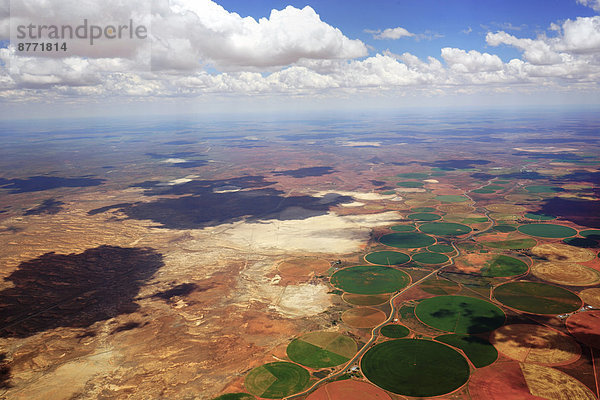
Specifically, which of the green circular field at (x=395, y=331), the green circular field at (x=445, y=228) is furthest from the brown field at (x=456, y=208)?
the green circular field at (x=395, y=331)

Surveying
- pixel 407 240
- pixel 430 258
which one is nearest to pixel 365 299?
pixel 430 258

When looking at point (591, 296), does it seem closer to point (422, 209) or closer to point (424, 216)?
point (424, 216)

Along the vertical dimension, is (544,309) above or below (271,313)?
above

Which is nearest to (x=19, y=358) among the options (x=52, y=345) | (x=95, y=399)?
(x=52, y=345)

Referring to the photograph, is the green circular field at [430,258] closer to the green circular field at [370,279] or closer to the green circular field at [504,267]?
the green circular field at [370,279]

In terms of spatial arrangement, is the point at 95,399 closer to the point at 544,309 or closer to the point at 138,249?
the point at 138,249

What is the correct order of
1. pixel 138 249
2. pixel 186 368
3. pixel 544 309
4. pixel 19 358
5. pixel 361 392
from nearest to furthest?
pixel 361 392
pixel 186 368
pixel 19 358
pixel 544 309
pixel 138 249
